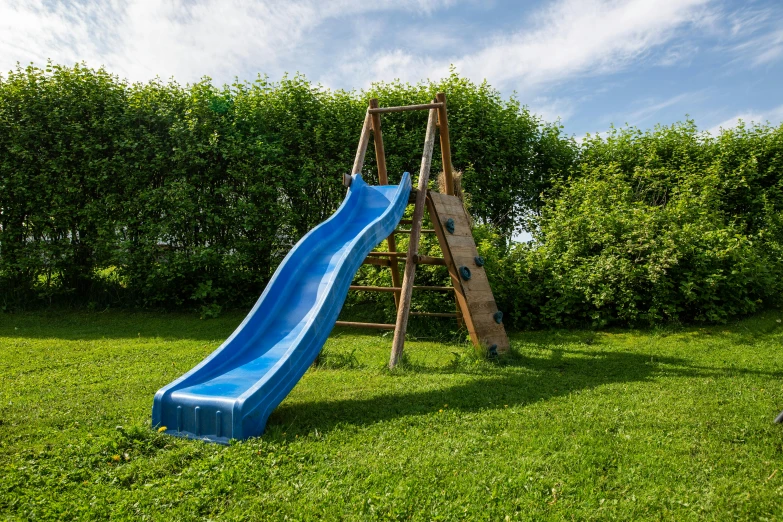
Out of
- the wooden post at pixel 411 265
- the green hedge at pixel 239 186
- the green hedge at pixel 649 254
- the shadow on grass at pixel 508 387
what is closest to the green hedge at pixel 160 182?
the green hedge at pixel 239 186

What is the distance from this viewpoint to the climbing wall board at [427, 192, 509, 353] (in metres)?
6.69

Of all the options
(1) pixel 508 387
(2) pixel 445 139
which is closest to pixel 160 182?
(2) pixel 445 139

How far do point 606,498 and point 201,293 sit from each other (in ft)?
28.7

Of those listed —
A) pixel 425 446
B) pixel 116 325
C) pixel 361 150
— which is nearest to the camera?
pixel 425 446

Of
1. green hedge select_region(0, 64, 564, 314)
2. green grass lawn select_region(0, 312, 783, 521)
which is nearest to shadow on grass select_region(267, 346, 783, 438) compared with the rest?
green grass lawn select_region(0, 312, 783, 521)

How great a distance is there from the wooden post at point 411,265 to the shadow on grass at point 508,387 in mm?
349

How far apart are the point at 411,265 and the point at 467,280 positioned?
2.47 ft

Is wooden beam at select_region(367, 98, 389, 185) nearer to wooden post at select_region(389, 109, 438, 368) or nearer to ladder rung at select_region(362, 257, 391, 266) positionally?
wooden post at select_region(389, 109, 438, 368)

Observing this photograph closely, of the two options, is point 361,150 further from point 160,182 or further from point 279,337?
point 160,182

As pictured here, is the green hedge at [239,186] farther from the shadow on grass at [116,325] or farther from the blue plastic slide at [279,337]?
the blue plastic slide at [279,337]

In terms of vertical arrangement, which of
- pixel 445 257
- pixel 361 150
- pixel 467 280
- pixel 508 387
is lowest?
pixel 508 387

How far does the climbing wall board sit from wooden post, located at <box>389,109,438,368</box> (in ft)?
0.59

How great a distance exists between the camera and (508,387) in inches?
210

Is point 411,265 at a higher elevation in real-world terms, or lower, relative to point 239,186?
lower
